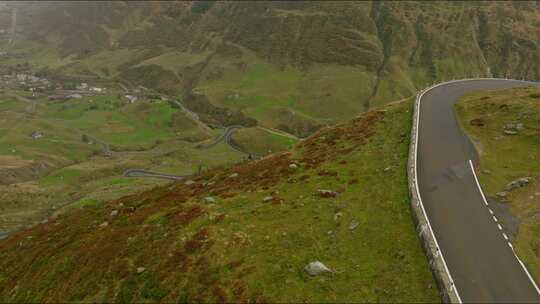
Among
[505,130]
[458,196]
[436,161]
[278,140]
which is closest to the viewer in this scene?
[458,196]

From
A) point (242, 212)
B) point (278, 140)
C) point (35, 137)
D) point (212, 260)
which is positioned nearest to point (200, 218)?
point (242, 212)

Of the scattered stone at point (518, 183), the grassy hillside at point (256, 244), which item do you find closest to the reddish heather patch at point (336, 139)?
the grassy hillside at point (256, 244)

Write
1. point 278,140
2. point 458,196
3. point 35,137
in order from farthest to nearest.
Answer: point 278,140, point 35,137, point 458,196

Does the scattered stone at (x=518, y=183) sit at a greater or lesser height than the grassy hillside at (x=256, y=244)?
greater

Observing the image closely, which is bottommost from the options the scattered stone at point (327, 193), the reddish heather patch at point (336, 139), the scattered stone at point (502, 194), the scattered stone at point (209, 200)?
the scattered stone at point (209, 200)

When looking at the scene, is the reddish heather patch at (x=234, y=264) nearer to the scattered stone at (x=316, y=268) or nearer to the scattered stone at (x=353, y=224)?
the scattered stone at (x=316, y=268)

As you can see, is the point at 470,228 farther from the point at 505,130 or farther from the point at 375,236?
the point at 505,130

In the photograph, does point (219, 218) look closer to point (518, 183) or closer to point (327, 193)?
point (327, 193)
